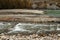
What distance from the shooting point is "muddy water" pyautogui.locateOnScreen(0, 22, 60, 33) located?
119 centimetres

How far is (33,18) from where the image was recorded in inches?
60.0

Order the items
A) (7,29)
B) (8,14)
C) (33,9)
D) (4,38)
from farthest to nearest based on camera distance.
A: (33,9) → (8,14) → (7,29) → (4,38)

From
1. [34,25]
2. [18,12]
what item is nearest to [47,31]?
[34,25]

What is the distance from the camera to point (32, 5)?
195 cm

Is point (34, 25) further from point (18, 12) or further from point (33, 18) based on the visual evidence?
point (18, 12)

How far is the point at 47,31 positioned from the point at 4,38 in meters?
0.34

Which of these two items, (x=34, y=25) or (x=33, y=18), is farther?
(x=33, y=18)

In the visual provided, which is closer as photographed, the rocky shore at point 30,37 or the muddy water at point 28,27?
the rocky shore at point 30,37

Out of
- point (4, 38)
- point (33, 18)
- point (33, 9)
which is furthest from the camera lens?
point (33, 9)

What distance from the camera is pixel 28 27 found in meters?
1.28

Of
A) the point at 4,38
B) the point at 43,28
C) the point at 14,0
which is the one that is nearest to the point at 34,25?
the point at 43,28

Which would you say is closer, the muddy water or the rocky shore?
the rocky shore

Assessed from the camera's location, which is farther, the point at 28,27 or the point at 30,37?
the point at 28,27

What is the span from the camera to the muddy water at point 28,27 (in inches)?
47.0
